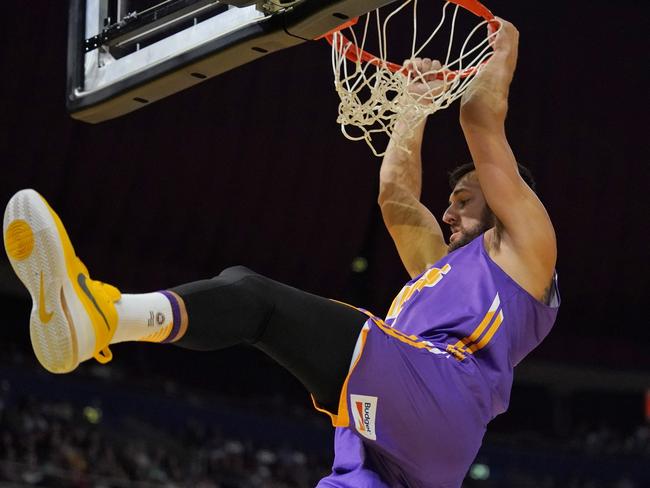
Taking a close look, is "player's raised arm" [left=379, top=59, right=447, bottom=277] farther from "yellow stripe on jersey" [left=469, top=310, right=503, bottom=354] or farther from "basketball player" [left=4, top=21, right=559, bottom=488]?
"yellow stripe on jersey" [left=469, top=310, right=503, bottom=354]

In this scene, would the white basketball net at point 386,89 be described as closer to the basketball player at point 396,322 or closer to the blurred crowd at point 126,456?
the basketball player at point 396,322

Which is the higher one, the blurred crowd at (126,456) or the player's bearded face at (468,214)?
the player's bearded face at (468,214)

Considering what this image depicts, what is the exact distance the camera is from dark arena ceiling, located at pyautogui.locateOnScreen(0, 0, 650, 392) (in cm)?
1221

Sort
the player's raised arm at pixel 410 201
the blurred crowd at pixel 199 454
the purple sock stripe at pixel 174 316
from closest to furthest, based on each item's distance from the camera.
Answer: the purple sock stripe at pixel 174 316 → the player's raised arm at pixel 410 201 → the blurred crowd at pixel 199 454

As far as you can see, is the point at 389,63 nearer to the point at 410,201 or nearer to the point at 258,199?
the point at 410,201

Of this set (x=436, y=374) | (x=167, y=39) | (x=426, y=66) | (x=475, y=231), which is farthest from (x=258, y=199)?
(x=436, y=374)

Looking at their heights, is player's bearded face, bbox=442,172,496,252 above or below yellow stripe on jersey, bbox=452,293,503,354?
above

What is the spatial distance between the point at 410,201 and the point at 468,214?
59 centimetres

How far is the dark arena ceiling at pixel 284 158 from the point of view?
40.1ft

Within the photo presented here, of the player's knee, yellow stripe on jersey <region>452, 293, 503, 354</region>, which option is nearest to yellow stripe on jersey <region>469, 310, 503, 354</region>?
yellow stripe on jersey <region>452, 293, 503, 354</region>

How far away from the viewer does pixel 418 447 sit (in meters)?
3.21

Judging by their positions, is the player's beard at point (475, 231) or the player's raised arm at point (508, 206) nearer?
the player's raised arm at point (508, 206)

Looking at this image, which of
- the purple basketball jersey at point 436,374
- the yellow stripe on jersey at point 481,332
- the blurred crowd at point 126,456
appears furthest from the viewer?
the blurred crowd at point 126,456

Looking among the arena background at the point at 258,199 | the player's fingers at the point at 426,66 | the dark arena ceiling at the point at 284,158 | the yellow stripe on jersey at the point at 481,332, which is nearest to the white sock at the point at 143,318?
the yellow stripe on jersey at the point at 481,332
